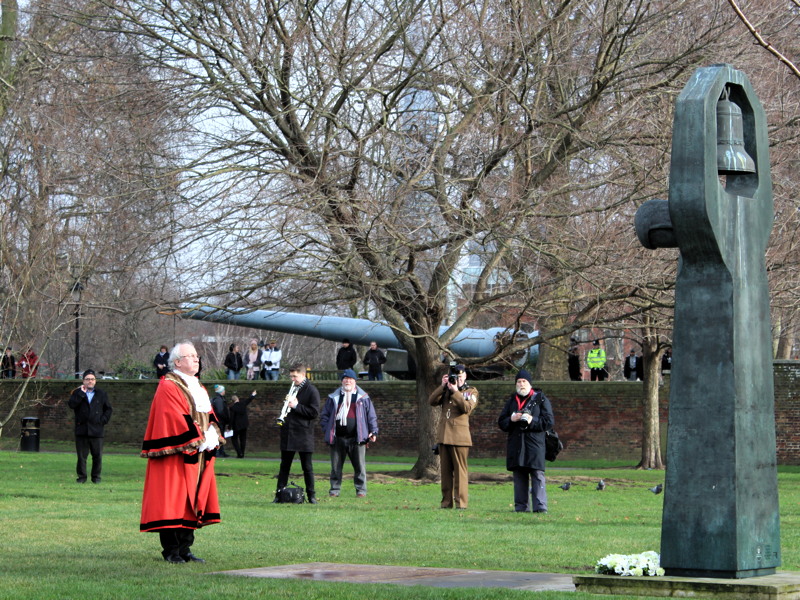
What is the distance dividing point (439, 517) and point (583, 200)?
7.22 m

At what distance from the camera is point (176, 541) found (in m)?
10.3

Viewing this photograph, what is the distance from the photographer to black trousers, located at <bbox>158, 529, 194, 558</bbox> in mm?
10297

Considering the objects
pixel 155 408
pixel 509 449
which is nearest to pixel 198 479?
pixel 155 408

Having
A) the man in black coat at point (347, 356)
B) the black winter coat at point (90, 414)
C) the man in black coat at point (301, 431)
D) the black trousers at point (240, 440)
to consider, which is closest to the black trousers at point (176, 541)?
the man in black coat at point (301, 431)

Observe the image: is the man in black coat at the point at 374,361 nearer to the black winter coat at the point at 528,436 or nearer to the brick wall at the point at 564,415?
the brick wall at the point at 564,415

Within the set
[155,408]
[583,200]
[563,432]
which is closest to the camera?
[155,408]

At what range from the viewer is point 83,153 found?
63.0 ft

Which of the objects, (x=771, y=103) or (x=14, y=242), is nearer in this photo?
(x=771, y=103)

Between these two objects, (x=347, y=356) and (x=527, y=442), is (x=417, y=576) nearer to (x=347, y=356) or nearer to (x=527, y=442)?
(x=527, y=442)

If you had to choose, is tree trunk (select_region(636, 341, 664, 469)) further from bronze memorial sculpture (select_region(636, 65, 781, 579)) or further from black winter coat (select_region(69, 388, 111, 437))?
bronze memorial sculpture (select_region(636, 65, 781, 579))

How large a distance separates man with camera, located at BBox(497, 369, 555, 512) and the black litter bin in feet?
64.9

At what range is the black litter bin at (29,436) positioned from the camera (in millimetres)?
32750

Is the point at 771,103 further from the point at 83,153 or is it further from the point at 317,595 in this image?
the point at 317,595

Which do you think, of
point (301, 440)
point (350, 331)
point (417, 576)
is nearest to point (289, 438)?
point (301, 440)
